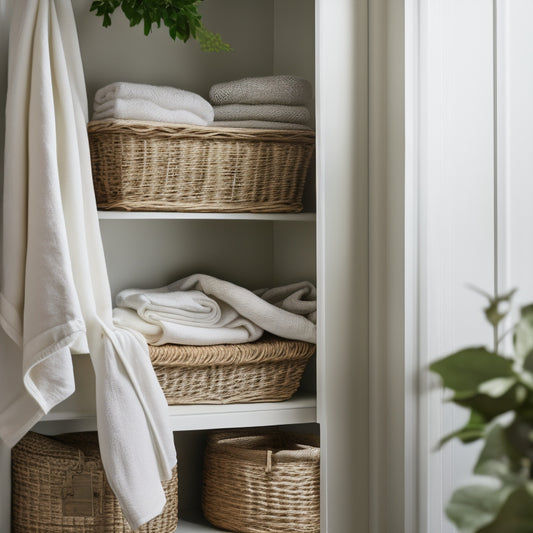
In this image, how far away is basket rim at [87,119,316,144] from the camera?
1.63 metres

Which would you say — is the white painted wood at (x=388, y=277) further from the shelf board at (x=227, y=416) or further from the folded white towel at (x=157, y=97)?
the folded white towel at (x=157, y=97)

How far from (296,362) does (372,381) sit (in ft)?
0.60

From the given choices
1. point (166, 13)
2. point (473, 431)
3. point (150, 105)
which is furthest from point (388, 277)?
point (473, 431)

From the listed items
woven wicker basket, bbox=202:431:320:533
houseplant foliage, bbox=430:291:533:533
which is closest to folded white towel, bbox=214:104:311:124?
woven wicker basket, bbox=202:431:320:533

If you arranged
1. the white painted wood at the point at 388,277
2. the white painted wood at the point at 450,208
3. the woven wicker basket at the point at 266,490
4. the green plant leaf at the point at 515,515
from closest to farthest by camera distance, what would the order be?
1. the green plant leaf at the point at 515,515
2. the white painted wood at the point at 450,208
3. the white painted wood at the point at 388,277
4. the woven wicker basket at the point at 266,490

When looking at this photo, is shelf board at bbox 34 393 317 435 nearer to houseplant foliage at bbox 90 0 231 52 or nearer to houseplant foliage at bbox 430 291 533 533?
houseplant foliage at bbox 90 0 231 52

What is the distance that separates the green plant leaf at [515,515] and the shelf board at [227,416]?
1.15m

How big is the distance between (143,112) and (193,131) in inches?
4.4

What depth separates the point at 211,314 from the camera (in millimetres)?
1697

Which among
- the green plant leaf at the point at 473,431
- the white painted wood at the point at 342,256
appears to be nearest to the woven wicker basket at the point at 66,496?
the white painted wood at the point at 342,256

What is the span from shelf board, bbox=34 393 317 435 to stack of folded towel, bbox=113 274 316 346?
141 millimetres

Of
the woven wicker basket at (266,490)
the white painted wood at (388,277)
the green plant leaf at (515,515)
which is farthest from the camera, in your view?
the woven wicker basket at (266,490)

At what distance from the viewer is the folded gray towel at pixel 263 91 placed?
1.75 metres

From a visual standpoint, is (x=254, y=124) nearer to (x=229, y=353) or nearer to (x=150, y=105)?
(x=150, y=105)
